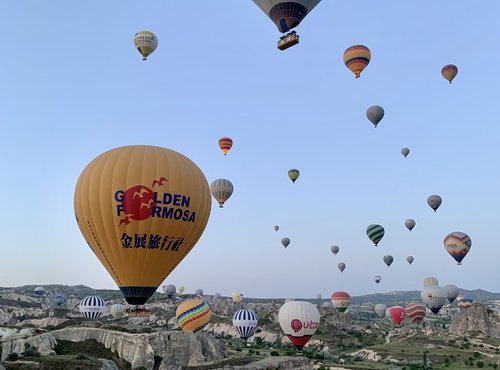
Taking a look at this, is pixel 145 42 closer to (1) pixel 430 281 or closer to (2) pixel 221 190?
(2) pixel 221 190

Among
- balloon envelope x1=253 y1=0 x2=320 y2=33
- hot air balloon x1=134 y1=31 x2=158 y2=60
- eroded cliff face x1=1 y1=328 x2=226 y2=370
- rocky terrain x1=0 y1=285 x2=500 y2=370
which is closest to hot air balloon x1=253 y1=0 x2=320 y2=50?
balloon envelope x1=253 y1=0 x2=320 y2=33

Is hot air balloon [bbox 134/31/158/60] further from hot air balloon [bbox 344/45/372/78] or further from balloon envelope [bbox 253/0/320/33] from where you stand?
hot air balloon [bbox 344/45/372/78]

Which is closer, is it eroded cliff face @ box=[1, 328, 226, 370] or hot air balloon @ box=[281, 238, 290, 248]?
eroded cliff face @ box=[1, 328, 226, 370]

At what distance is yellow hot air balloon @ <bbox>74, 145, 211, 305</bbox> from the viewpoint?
32000 mm

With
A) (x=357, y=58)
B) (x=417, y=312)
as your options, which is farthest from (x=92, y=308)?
(x=357, y=58)

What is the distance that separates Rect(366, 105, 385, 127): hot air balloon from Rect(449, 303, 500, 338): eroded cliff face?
216 ft

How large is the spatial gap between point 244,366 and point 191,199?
623 inches

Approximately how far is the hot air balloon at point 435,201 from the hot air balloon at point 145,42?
56.1 m

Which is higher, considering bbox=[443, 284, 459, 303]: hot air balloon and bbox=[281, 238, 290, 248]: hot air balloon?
bbox=[281, 238, 290, 248]: hot air balloon

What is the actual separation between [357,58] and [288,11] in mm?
19137

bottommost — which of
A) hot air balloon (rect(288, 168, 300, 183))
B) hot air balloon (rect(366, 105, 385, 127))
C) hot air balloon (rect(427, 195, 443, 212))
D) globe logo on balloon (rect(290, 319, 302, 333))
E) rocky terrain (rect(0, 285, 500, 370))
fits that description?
rocky terrain (rect(0, 285, 500, 370))

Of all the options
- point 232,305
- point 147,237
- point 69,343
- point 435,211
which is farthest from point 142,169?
point 232,305

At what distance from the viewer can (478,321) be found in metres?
108

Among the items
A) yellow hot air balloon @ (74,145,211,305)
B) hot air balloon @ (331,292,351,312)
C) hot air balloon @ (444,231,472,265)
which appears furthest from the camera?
hot air balloon @ (331,292,351,312)
